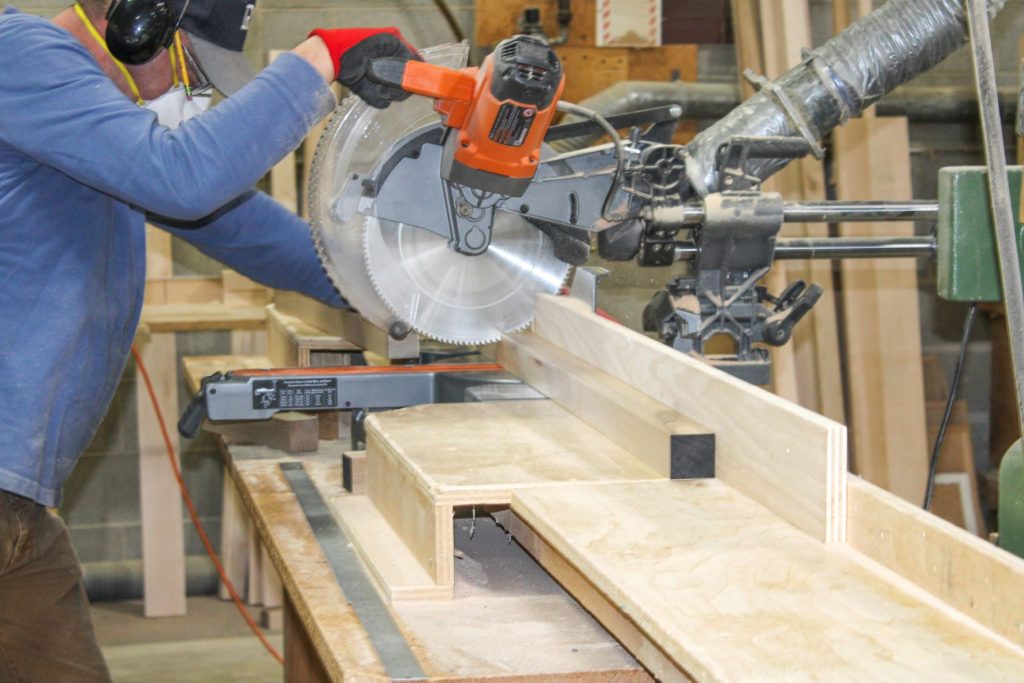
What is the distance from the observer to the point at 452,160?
198 centimetres

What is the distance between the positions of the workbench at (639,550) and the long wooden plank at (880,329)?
7.03ft

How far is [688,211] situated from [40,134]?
3.19 ft

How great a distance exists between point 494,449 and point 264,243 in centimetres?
89

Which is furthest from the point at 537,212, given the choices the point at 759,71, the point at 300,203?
the point at 759,71

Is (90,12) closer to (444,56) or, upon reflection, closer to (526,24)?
(444,56)

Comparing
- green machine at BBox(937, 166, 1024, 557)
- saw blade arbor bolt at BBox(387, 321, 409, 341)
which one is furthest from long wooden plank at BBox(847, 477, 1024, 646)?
saw blade arbor bolt at BBox(387, 321, 409, 341)

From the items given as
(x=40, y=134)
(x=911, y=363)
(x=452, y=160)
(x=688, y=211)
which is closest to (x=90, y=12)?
(x=40, y=134)

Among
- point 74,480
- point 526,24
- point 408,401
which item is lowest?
point 74,480

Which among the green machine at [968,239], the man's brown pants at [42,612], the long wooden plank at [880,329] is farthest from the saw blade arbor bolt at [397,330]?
the long wooden plank at [880,329]

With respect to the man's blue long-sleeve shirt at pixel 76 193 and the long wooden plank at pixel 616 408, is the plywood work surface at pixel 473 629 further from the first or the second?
the man's blue long-sleeve shirt at pixel 76 193

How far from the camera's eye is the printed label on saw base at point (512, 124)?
6.03ft

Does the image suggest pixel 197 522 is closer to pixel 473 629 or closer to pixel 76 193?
pixel 76 193

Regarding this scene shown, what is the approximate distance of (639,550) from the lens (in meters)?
1.28

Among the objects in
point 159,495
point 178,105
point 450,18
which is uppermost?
point 450,18
